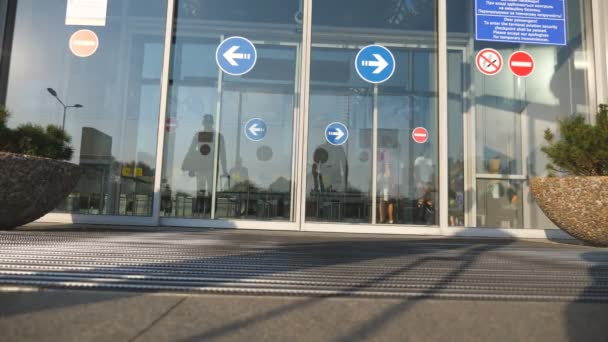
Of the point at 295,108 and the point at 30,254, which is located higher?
the point at 295,108

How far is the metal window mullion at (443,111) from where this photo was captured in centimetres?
513

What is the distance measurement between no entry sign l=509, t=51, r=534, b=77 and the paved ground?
410 centimetres

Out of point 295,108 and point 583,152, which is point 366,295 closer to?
point 583,152

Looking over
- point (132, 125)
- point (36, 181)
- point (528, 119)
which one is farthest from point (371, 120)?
point (36, 181)

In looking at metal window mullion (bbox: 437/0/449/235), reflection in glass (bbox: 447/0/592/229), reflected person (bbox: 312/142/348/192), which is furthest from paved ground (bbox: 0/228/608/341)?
reflection in glass (bbox: 447/0/592/229)

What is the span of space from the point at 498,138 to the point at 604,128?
1754 millimetres

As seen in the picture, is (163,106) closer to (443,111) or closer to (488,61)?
(443,111)

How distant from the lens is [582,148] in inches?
145

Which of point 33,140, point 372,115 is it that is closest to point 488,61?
point 372,115

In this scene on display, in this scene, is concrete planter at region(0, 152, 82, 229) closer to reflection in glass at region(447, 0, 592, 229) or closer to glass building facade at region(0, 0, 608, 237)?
glass building facade at region(0, 0, 608, 237)

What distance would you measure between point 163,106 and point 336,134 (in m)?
2.11

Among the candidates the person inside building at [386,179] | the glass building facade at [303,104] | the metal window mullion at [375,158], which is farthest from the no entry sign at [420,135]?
the metal window mullion at [375,158]

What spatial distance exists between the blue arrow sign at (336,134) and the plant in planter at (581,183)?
90.3 inches

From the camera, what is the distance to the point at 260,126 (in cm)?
541
